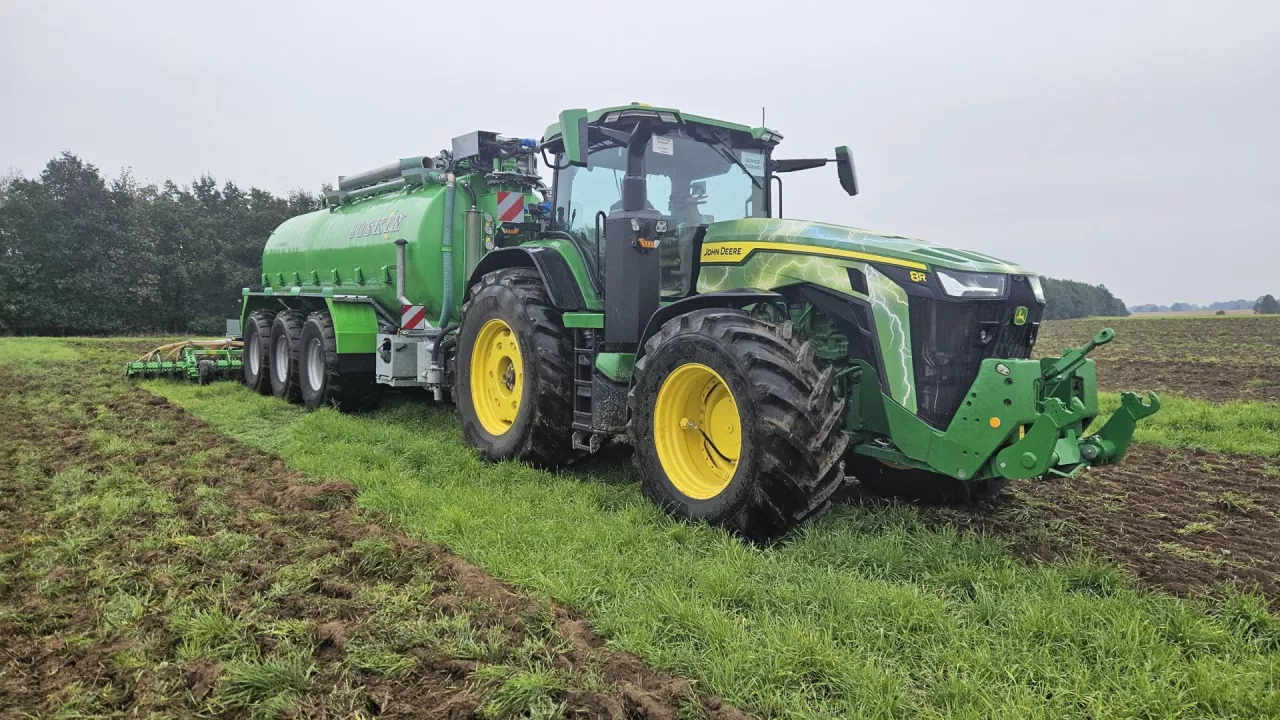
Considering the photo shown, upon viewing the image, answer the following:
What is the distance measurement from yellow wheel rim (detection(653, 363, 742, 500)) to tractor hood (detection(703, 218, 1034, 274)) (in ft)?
3.35

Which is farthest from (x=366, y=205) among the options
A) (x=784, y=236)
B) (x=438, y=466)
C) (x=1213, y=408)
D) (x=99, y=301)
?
(x=99, y=301)

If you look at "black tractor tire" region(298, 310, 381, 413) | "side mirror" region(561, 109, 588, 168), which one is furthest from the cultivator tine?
"side mirror" region(561, 109, 588, 168)

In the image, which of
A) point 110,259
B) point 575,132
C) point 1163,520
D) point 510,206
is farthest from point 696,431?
point 110,259

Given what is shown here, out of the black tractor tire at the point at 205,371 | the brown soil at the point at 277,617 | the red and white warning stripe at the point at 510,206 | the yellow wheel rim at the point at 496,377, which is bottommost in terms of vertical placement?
the brown soil at the point at 277,617

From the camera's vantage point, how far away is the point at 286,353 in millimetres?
11344

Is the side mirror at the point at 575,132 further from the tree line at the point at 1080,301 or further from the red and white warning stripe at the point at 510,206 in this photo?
the tree line at the point at 1080,301

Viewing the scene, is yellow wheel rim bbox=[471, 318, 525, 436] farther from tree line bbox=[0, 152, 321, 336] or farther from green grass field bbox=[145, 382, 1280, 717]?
tree line bbox=[0, 152, 321, 336]

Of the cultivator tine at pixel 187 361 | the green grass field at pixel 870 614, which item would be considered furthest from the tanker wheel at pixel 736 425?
the cultivator tine at pixel 187 361

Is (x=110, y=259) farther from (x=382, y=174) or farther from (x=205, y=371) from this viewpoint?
(x=382, y=174)

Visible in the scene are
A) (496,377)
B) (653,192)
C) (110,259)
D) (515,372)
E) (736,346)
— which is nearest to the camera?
(736,346)

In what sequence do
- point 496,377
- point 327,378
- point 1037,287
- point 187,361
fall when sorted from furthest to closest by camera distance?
point 187,361
point 327,378
point 496,377
point 1037,287

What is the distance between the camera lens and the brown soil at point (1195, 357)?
13.9 m

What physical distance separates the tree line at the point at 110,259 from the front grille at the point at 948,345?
40.2 m

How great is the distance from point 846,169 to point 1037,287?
→ 6.47 ft
